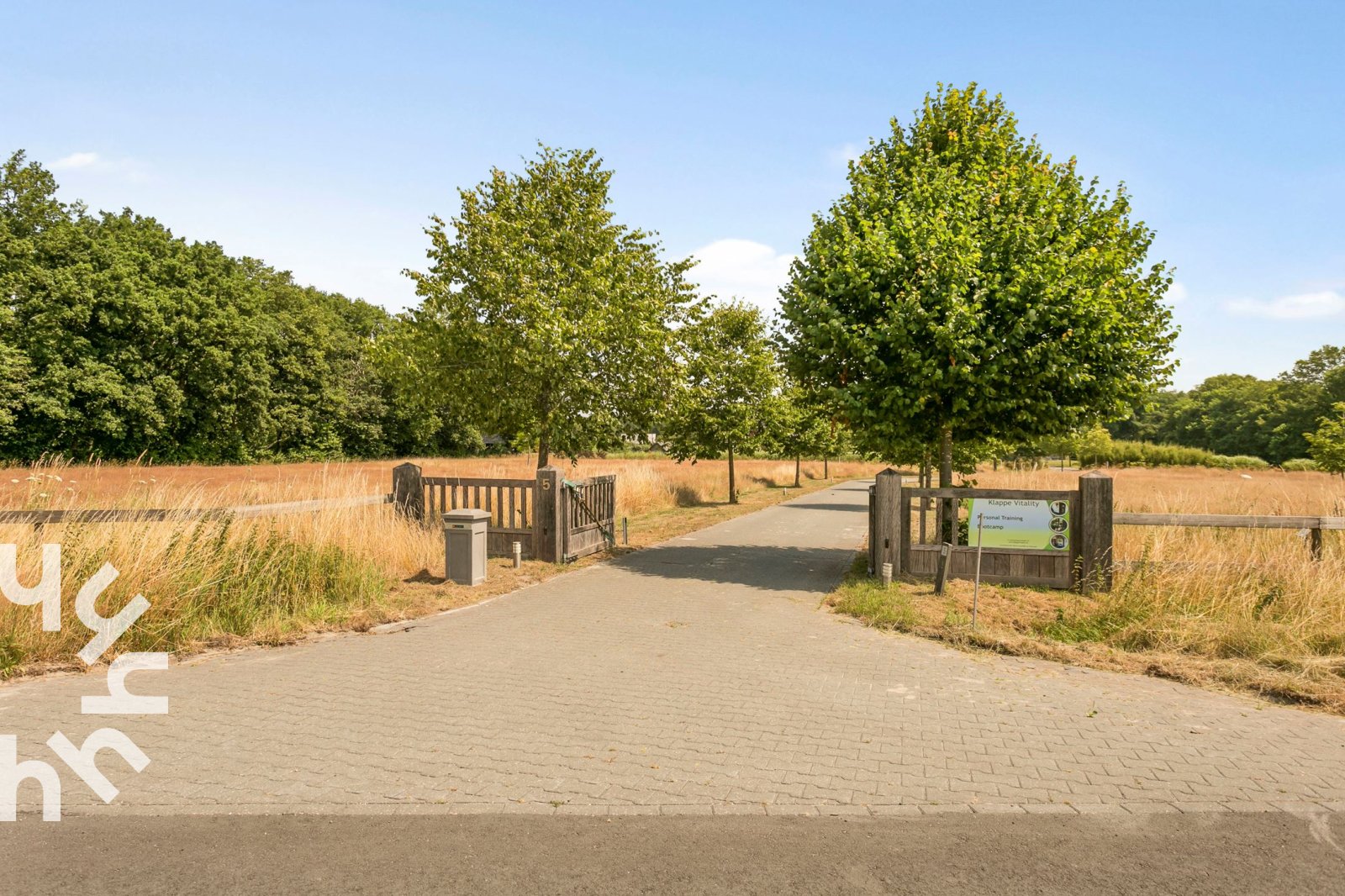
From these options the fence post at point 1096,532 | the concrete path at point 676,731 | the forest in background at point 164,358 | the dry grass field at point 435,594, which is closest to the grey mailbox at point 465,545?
the dry grass field at point 435,594

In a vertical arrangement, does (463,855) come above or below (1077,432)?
below

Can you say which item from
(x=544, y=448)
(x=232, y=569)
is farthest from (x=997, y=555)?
(x=232, y=569)

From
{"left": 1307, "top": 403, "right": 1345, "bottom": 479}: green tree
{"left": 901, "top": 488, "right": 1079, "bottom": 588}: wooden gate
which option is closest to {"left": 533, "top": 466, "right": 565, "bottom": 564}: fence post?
{"left": 901, "top": 488, "right": 1079, "bottom": 588}: wooden gate

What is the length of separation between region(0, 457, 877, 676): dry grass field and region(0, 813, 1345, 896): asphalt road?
400 cm

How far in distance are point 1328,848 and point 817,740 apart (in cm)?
258

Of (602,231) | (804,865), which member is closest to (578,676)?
(804,865)

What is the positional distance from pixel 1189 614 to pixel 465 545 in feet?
27.7

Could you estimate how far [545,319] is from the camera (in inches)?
544

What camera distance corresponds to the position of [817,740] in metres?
5.32

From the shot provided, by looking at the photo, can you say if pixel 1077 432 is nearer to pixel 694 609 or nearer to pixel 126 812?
pixel 694 609

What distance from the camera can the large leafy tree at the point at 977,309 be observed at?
451 inches

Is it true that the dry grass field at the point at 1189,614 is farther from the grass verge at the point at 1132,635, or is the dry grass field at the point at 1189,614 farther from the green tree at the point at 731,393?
the green tree at the point at 731,393

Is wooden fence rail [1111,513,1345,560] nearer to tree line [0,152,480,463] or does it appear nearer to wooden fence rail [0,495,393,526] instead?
wooden fence rail [0,495,393,526]

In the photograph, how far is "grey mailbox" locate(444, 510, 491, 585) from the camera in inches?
430
